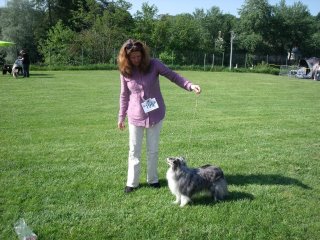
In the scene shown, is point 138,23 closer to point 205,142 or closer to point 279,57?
point 279,57

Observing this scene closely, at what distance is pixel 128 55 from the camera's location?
4.56m

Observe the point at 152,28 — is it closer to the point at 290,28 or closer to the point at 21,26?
the point at 21,26

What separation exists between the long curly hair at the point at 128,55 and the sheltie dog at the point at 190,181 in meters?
1.20

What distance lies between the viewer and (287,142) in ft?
25.2

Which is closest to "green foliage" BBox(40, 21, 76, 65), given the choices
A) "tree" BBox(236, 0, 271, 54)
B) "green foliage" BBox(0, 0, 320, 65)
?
"green foliage" BBox(0, 0, 320, 65)

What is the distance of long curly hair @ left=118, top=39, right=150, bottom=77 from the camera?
4517 millimetres

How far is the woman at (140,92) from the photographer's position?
459 cm

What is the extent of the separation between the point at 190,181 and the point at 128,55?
1.71 meters

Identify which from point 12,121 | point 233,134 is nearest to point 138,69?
point 233,134

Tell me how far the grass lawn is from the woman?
0.60 m

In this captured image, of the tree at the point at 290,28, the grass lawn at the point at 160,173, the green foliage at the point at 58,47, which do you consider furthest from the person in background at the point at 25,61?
the tree at the point at 290,28

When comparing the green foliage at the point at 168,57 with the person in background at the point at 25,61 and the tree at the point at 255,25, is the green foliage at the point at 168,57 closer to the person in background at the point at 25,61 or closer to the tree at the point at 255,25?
the tree at the point at 255,25

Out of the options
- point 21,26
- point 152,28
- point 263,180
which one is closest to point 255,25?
point 152,28

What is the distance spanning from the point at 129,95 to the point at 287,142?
4206mm
